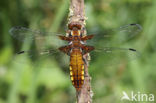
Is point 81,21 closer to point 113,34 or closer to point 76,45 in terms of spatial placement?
point 76,45

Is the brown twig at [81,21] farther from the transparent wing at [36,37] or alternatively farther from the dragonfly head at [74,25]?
the transparent wing at [36,37]

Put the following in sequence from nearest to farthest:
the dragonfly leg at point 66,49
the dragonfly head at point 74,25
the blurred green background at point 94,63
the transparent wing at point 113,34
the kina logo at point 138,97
Answer: the dragonfly head at point 74,25 < the dragonfly leg at point 66,49 < the transparent wing at point 113,34 < the kina logo at point 138,97 < the blurred green background at point 94,63

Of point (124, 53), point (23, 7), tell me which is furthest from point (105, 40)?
point (23, 7)

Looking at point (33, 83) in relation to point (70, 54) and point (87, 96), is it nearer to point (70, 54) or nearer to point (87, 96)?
point (70, 54)

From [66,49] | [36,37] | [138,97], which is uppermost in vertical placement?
[36,37]

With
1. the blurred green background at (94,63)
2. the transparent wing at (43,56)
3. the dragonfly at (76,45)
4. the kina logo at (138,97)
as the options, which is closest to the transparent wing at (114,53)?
the dragonfly at (76,45)

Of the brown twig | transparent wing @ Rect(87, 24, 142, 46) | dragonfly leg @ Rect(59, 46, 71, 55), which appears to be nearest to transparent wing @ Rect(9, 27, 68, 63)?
dragonfly leg @ Rect(59, 46, 71, 55)

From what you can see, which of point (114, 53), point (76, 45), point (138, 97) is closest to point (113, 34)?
point (114, 53)

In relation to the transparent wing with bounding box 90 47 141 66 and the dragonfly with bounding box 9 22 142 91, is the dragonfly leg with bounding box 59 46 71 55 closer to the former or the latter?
the dragonfly with bounding box 9 22 142 91
